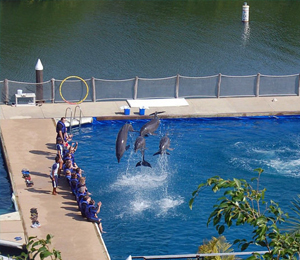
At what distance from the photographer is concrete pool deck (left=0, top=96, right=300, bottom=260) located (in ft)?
67.8

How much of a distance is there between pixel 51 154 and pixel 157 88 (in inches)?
349

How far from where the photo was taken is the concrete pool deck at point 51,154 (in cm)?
2066

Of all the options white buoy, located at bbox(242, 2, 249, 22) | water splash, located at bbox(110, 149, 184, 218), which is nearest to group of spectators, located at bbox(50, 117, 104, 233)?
water splash, located at bbox(110, 149, 184, 218)

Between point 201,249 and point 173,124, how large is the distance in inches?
649

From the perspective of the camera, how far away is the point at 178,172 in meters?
26.9

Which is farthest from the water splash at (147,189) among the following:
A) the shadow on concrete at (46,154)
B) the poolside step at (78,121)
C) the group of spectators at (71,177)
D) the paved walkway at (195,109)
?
the paved walkway at (195,109)

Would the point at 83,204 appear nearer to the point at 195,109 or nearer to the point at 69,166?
the point at 69,166

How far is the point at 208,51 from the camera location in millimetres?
48312

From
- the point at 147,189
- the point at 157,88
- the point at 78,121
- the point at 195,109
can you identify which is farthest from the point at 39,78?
the point at 147,189

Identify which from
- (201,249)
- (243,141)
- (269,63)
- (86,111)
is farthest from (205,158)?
(269,63)

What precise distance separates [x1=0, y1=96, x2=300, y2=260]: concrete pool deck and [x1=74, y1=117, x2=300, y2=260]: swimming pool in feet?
2.44

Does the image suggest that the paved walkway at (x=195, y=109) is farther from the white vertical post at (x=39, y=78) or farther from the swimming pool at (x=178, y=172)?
the white vertical post at (x=39, y=78)

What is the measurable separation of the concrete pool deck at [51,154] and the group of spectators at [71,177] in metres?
0.32

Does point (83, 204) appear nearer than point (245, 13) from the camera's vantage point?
Yes
